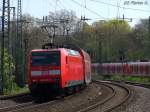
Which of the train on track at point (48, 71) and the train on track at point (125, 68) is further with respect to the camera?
the train on track at point (125, 68)

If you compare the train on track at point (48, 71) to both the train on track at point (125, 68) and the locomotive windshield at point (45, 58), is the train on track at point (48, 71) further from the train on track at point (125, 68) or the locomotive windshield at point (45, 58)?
the train on track at point (125, 68)

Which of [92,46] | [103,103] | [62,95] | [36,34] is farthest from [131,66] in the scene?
[103,103]

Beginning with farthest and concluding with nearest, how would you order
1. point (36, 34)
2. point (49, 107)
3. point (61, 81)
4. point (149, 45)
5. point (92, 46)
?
point (92, 46)
point (149, 45)
point (36, 34)
point (61, 81)
point (49, 107)

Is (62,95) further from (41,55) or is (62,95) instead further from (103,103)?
(103,103)

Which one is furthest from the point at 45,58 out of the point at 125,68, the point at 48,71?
the point at 125,68

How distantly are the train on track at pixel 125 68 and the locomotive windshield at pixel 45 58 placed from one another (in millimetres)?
35857

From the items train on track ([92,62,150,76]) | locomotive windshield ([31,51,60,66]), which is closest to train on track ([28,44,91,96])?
locomotive windshield ([31,51,60,66])

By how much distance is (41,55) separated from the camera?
25.8 meters

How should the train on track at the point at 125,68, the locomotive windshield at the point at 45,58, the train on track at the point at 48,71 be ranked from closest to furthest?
the train on track at the point at 48,71, the locomotive windshield at the point at 45,58, the train on track at the point at 125,68

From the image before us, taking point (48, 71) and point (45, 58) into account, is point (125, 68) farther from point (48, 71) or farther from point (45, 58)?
point (48, 71)

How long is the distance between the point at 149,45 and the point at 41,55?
64819 mm

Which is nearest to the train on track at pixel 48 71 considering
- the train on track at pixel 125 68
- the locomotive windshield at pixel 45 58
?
the locomotive windshield at pixel 45 58

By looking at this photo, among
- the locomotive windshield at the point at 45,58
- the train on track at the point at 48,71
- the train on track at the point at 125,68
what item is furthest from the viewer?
the train on track at the point at 125,68

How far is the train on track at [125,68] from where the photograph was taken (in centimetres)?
6233
